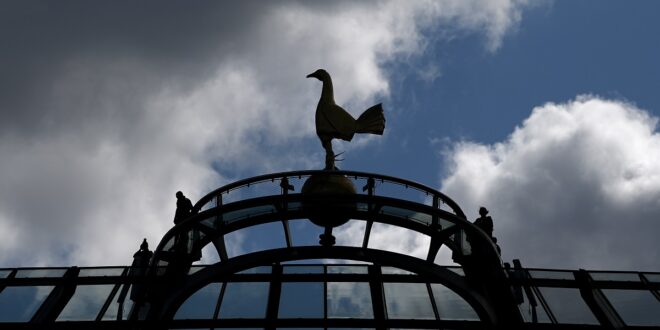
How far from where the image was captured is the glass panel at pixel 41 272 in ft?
59.5

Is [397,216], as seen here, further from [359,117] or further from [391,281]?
[359,117]

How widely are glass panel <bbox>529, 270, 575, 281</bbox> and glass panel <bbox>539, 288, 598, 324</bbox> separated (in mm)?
363

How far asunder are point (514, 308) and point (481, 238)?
1.88m

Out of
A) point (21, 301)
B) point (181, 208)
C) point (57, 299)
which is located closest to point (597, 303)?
point (181, 208)

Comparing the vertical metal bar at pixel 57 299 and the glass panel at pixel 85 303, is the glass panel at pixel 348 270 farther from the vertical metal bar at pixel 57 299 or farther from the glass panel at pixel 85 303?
the vertical metal bar at pixel 57 299

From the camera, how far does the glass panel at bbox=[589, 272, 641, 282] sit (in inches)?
722

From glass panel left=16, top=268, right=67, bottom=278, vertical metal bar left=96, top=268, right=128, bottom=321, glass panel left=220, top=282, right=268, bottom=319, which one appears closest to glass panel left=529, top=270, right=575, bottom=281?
glass panel left=220, top=282, right=268, bottom=319

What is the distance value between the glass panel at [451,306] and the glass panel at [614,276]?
14.3 ft

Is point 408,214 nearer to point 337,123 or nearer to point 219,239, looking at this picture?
point 337,123

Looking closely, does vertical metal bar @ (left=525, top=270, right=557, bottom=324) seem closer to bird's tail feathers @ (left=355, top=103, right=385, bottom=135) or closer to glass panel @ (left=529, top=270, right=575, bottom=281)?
glass panel @ (left=529, top=270, right=575, bottom=281)

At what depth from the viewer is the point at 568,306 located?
16.9 m

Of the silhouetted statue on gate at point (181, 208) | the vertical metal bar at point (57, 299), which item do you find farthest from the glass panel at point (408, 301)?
the vertical metal bar at point (57, 299)

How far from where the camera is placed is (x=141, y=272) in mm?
17391

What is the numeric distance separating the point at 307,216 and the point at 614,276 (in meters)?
9.07
